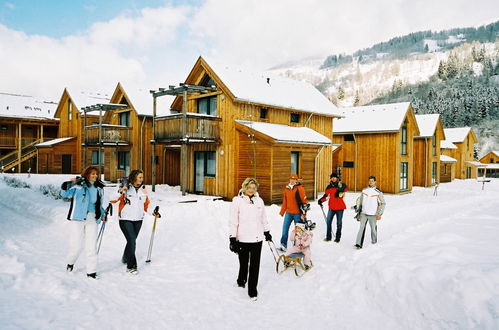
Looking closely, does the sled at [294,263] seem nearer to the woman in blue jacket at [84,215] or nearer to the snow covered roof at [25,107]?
the woman in blue jacket at [84,215]

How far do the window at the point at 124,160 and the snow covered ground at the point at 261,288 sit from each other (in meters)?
16.1

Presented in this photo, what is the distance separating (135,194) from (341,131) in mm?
21552

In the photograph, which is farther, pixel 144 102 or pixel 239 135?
pixel 144 102

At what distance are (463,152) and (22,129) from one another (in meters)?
50.4

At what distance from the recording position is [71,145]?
3130 cm

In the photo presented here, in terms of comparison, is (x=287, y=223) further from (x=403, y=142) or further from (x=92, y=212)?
(x=403, y=142)

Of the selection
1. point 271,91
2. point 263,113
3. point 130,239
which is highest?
point 271,91

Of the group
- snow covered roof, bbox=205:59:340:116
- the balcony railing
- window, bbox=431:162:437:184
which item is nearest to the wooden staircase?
the balcony railing

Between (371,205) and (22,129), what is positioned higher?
(22,129)

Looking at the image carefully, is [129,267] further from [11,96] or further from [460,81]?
[460,81]

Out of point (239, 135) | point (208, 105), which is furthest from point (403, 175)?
point (208, 105)

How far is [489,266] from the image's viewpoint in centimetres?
515

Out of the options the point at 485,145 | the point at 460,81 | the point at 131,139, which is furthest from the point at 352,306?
the point at 460,81

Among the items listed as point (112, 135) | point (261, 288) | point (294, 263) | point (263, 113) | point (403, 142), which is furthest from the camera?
point (403, 142)
